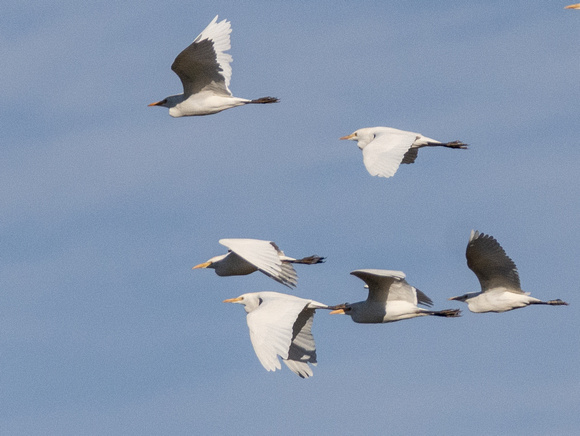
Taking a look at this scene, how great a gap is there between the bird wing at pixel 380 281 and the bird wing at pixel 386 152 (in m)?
1.58

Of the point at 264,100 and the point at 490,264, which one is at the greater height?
the point at 264,100

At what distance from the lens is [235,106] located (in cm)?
2530

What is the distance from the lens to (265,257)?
21.2m

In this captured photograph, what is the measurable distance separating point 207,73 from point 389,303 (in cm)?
587

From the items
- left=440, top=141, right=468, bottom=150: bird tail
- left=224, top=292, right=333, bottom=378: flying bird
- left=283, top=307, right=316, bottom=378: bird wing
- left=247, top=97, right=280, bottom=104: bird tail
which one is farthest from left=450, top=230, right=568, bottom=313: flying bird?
left=247, top=97, right=280, bottom=104: bird tail

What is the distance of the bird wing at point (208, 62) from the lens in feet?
79.9

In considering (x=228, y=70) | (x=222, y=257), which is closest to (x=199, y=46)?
(x=228, y=70)

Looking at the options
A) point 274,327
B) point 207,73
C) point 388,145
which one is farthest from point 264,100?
point 274,327

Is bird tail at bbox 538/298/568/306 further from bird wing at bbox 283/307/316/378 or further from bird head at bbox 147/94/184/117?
bird head at bbox 147/94/184/117

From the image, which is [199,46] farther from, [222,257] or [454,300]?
[454,300]

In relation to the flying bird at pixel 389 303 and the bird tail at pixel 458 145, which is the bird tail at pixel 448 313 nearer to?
the flying bird at pixel 389 303

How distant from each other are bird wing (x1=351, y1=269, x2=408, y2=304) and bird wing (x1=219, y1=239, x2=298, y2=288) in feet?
4.07

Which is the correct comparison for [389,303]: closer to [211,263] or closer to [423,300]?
[423,300]

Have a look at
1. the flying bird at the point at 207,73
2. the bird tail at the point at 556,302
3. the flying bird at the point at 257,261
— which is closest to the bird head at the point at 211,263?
the flying bird at the point at 257,261
